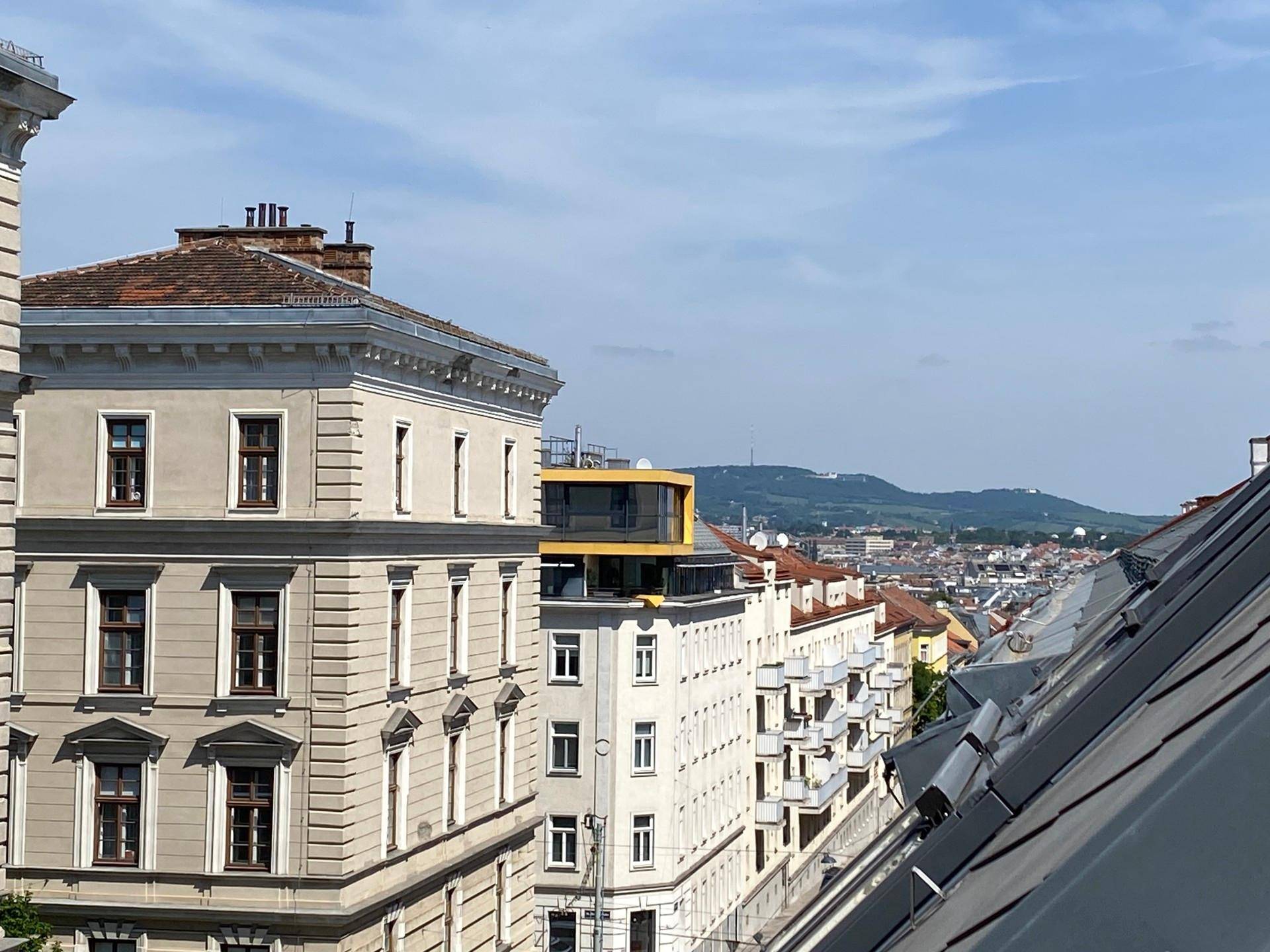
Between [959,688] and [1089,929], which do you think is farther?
[959,688]

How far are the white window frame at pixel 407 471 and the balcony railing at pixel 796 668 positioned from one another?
148 ft

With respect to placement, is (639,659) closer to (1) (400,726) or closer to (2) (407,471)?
(1) (400,726)

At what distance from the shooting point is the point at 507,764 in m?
37.9

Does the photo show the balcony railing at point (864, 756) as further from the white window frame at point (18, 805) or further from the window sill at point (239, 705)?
the white window frame at point (18, 805)

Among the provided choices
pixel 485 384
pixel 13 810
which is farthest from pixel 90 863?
pixel 485 384

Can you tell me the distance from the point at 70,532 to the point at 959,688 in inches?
701

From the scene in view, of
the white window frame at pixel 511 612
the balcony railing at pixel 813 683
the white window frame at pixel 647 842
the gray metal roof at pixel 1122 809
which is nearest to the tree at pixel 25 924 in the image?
the white window frame at pixel 511 612

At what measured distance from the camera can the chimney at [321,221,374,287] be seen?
36.9m

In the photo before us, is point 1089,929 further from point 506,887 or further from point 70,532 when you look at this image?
point 506,887

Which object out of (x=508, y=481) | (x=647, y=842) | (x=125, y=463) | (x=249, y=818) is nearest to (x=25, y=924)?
(x=249, y=818)

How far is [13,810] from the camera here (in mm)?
29547

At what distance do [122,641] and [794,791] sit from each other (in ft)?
158

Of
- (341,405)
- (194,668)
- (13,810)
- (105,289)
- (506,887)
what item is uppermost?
(105,289)

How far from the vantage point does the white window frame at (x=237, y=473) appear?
96.5 feet
